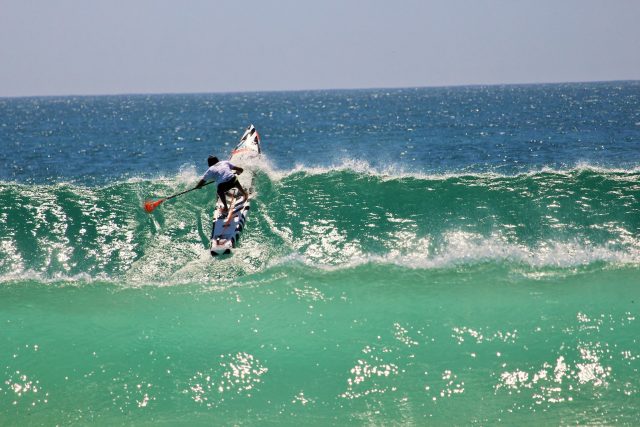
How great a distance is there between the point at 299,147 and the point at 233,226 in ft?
88.1

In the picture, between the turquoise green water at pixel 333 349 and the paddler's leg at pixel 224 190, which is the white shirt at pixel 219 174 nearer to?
the paddler's leg at pixel 224 190

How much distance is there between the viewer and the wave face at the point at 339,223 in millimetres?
11852

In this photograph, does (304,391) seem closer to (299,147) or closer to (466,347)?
(466,347)

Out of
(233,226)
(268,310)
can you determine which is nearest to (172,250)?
(233,226)

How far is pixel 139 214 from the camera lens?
14461 mm

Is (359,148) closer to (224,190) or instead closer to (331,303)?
(224,190)

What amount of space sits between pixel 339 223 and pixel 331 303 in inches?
151

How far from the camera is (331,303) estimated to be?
32.9 ft

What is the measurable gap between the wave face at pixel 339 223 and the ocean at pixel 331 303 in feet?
0.20

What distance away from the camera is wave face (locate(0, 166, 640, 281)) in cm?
1185

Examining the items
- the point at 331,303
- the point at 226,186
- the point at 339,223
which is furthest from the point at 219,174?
the point at 331,303

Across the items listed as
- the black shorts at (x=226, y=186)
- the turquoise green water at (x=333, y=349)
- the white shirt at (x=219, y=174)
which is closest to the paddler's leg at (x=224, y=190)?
the black shorts at (x=226, y=186)

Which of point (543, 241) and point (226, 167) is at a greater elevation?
point (226, 167)

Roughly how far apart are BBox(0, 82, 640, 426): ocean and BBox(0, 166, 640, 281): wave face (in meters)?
0.06
